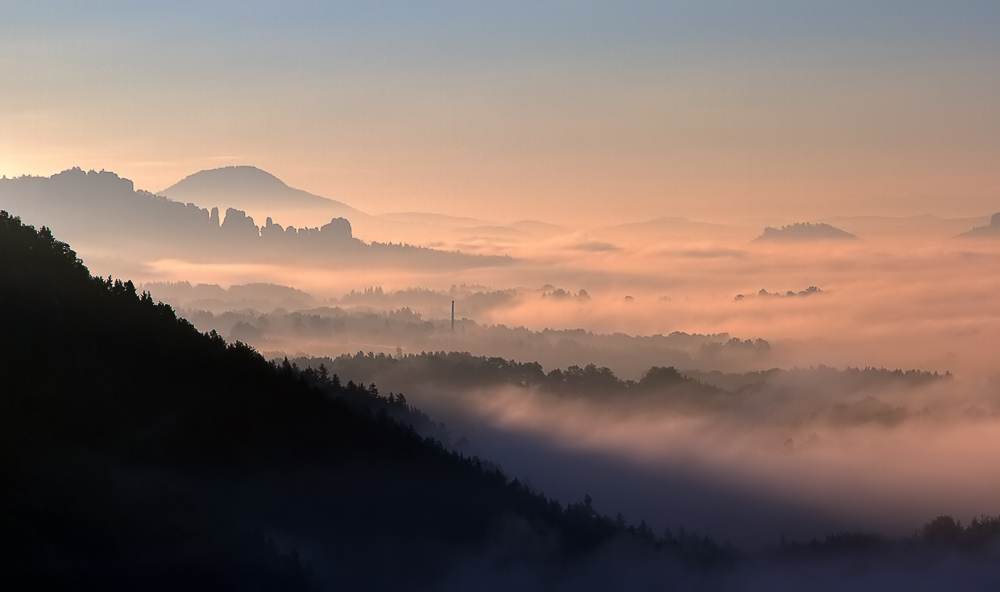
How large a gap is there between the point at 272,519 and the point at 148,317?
37452 mm

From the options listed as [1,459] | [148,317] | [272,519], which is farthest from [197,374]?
[1,459]

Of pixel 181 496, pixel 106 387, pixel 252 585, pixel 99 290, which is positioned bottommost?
pixel 252 585

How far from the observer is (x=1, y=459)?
407 feet

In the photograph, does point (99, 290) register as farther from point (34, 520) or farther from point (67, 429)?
point (34, 520)

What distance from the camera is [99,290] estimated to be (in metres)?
173

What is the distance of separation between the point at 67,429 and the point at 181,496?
69.4ft

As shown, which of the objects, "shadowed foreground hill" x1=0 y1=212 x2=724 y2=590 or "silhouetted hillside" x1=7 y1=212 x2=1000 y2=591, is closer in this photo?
"silhouetted hillside" x1=7 y1=212 x2=1000 y2=591

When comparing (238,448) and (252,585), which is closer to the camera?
(252,585)

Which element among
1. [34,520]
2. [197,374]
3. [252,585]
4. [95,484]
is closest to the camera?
[34,520]

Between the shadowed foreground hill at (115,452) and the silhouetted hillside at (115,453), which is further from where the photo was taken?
the shadowed foreground hill at (115,452)

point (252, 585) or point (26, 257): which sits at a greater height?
point (26, 257)

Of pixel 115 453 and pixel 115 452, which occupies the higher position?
pixel 115 452

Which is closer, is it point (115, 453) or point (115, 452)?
point (115, 453)

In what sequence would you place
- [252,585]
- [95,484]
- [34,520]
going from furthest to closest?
1. [252,585]
2. [95,484]
3. [34,520]
